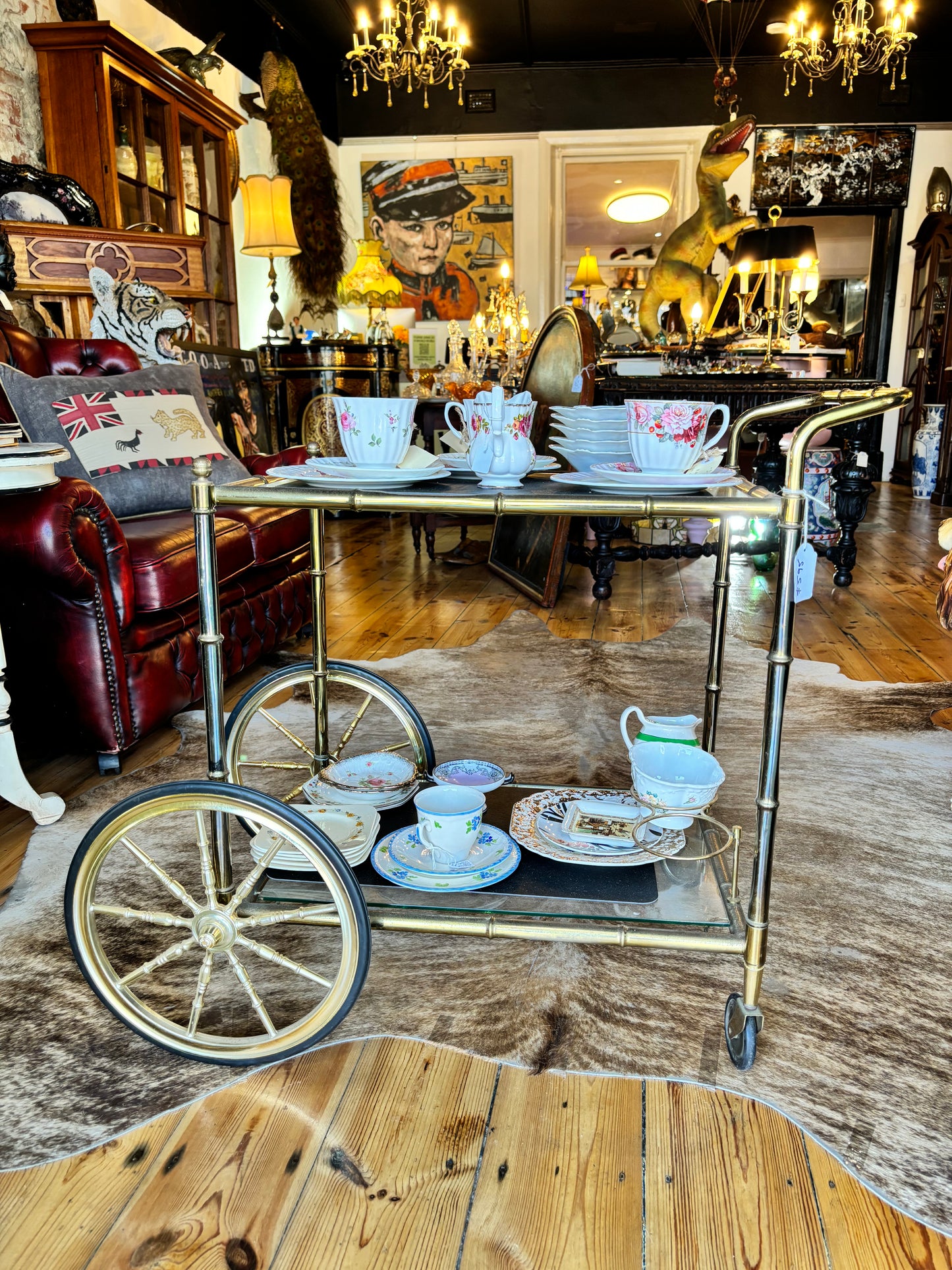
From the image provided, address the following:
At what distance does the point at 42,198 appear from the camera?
133 inches

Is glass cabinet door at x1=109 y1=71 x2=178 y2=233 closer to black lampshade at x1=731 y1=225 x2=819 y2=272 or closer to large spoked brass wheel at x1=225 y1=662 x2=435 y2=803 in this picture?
large spoked brass wheel at x1=225 y1=662 x2=435 y2=803

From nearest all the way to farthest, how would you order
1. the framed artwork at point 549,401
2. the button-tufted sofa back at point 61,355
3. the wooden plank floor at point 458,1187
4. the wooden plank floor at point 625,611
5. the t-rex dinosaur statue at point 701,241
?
the wooden plank floor at point 458,1187 → the button-tufted sofa back at point 61,355 → the wooden plank floor at point 625,611 → the framed artwork at point 549,401 → the t-rex dinosaur statue at point 701,241

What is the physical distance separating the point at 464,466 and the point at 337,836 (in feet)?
1.85

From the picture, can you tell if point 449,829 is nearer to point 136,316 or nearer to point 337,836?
point 337,836

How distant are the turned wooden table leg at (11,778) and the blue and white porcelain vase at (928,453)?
6421mm

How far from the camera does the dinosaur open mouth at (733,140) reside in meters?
4.51

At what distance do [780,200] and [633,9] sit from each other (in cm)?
202

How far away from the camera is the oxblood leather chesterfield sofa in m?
1.96

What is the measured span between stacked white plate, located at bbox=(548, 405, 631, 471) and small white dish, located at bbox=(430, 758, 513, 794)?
0.54 m

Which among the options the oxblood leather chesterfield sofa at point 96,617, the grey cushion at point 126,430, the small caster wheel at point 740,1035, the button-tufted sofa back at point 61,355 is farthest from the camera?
the button-tufted sofa back at point 61,355

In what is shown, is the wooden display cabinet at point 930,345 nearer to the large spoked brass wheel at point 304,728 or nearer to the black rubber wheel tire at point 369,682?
the large spoked brass wheel at point 304,728

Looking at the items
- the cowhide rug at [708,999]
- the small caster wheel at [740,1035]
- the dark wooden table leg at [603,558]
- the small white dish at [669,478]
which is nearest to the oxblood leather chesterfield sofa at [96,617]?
the cowhide rug at [708,999]

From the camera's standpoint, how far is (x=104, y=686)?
2070mm

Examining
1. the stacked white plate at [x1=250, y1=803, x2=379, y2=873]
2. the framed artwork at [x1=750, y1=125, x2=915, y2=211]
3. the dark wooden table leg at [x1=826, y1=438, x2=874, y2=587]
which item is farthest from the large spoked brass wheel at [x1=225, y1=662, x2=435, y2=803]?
the framed artwork at [x1=750, y1=125, x2=915, y2=211]
